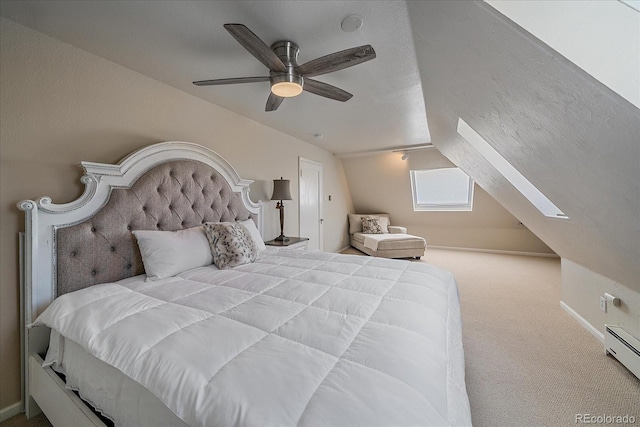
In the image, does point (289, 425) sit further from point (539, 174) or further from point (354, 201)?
point (354, 201)

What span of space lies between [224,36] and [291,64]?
18.2 inches

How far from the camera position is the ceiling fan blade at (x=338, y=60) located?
1373mm

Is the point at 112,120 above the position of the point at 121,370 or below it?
above

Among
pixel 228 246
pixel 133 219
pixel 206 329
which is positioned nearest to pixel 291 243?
pixel 228 246

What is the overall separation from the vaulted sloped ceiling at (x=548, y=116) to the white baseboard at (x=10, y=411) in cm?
316

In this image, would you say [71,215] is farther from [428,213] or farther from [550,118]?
[428,213]

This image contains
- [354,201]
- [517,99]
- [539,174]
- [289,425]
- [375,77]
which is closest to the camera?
[289,425]

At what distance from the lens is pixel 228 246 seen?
201 cm

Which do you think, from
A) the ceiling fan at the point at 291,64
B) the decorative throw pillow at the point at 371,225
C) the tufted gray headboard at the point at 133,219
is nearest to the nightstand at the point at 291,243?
the tufted gray headboard at the point at 133,219

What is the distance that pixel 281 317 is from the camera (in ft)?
3.61

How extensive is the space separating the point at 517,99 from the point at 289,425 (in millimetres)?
1722

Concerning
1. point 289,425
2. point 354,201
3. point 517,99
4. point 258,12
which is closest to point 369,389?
point 289,425

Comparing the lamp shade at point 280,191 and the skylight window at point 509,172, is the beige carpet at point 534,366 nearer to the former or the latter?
the skylight window at point 509,172

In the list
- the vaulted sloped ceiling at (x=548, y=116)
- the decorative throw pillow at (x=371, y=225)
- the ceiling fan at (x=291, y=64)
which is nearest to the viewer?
the vaulted sloped ceiling at (x=548, y=116)
